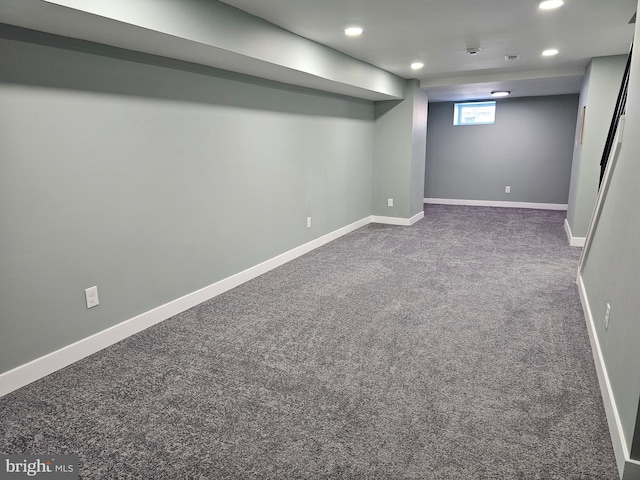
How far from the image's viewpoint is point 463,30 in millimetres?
3627

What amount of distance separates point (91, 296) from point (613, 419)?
9.74ft

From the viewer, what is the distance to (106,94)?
2.71m

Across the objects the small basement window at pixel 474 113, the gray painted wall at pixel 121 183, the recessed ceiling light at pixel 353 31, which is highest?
the recessed ceiling light at pixel 353 31

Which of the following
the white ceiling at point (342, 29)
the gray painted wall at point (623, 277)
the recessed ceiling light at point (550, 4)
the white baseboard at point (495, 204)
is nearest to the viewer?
the gray painted wall at point (623, 277)

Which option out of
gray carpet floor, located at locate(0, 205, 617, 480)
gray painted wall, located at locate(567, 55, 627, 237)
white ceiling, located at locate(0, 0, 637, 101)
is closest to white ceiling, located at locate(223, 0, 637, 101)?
white ceiling, located at locate(0, 0, 637, 101)

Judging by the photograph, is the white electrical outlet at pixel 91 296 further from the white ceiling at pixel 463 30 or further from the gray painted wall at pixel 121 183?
the white ceiling at pixel 463 30

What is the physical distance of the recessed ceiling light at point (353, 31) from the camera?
3588mm

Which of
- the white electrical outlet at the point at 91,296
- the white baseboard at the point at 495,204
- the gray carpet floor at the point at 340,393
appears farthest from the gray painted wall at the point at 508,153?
→ the white electrical outlet at the point at 91,296

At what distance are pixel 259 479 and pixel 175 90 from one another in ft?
8.92

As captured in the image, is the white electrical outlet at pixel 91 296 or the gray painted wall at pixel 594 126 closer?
the white electrical outlet at pixel 91 296

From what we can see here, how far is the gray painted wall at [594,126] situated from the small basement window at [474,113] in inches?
129

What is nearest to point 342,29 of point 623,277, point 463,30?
point 463,30

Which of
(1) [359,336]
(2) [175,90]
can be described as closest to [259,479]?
(1) [359,336]

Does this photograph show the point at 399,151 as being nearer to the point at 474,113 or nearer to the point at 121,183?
the point at 474,113
